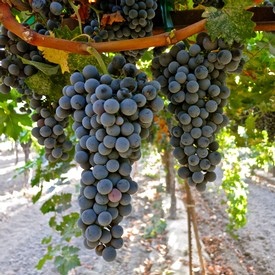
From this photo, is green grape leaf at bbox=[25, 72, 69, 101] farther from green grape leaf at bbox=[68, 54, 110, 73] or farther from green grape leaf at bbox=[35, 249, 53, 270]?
green grape leaf at bbox=[35, 249, 53, 270]

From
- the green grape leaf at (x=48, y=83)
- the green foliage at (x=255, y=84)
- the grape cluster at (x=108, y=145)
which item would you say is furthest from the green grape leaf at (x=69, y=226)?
the grape cluster at (x=108, y=145)

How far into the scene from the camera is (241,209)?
6.72 metres

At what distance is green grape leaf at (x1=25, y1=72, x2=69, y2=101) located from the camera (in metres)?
1.02

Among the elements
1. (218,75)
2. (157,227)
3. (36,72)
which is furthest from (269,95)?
(157,227)

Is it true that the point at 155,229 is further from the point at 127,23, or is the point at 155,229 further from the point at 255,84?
the point at 127,23

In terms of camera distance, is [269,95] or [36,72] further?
[269,95]

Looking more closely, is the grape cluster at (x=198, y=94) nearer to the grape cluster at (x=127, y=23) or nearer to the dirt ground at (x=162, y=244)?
the grape cluster at (x=127, y=23)

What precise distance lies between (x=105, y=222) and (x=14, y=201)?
11338mm

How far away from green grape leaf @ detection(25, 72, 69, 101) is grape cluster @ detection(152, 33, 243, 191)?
0.27 m

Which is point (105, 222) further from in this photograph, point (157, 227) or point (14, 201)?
point (14, 201)

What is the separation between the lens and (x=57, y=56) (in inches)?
35.8

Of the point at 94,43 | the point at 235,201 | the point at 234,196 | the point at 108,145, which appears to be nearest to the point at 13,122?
the point at 94,43

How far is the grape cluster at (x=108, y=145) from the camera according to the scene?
73 centimetres

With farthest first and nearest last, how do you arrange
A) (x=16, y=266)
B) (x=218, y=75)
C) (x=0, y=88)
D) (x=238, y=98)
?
(x=16, y=266), (x=238, y=98), (x=0, y=88), (x=218, y=75)
